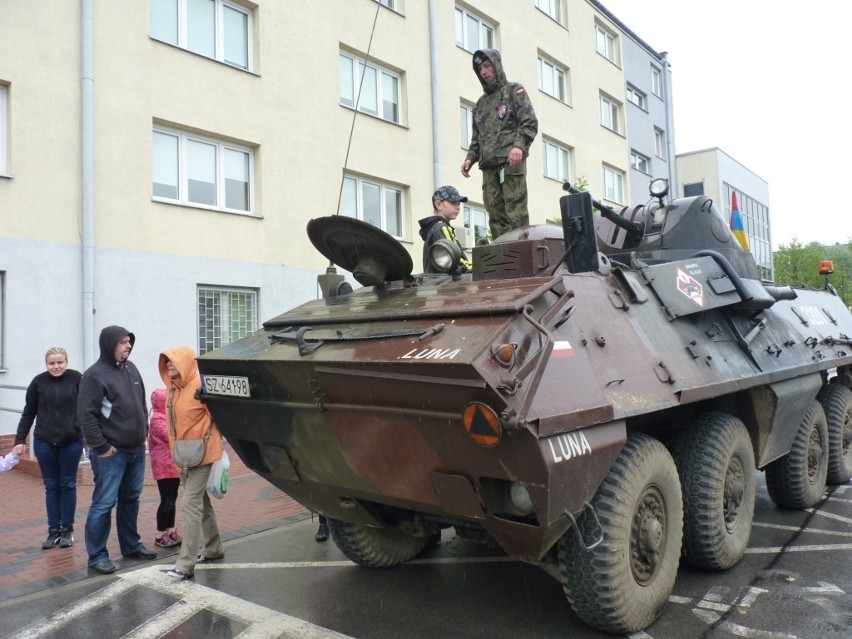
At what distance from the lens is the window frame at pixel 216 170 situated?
10.4m

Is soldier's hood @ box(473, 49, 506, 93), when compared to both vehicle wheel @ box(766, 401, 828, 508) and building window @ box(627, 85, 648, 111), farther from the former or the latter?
building window @ box(627, 85, 648, 111)

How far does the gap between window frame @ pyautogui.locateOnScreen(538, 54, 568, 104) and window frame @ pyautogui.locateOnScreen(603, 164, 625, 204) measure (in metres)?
2.78

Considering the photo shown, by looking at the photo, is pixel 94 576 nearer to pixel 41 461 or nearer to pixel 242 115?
pixel 41 461

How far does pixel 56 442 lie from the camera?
19.7 ft

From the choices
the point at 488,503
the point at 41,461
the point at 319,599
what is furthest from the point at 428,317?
the point at 41,461

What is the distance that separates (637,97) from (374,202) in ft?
47.8

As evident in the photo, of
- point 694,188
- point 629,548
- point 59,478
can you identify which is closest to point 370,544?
point 629,548

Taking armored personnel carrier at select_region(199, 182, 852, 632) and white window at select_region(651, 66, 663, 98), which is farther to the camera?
white window at select_region(651, 66, 663, 98)

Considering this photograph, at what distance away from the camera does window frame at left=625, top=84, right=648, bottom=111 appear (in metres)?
24.4

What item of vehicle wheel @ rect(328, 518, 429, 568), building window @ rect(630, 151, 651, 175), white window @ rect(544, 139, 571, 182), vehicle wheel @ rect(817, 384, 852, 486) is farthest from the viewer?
building window @ rect(630, 151, 651, 175)

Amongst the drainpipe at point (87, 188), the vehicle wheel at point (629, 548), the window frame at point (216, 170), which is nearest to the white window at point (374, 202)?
the window frame at point (216, 170)

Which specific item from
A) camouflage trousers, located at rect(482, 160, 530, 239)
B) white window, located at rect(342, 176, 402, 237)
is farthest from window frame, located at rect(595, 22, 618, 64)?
camouflage trousers, located at rect(482, 160, 530, 239)

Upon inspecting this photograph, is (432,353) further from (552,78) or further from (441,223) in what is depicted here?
(552,78)

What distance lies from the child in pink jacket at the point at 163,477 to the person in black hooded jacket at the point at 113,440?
0.24 metres
